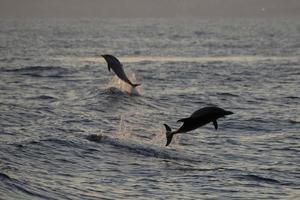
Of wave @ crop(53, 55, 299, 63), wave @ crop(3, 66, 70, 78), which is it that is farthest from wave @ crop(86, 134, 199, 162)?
wave @ crop(53, 55, 299, 63)

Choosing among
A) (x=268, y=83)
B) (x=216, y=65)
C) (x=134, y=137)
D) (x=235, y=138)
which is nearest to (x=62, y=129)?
(x=134, y=137)

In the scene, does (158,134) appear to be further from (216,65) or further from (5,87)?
(216,65)

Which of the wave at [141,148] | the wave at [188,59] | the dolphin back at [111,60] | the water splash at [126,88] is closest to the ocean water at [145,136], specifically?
the wave at [141,148]

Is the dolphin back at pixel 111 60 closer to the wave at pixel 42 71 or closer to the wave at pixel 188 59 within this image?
the wave at pixel 42 71

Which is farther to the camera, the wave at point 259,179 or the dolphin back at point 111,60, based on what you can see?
the dolphin back at point 111,60

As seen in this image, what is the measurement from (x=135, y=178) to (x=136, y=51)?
57111 millimetres

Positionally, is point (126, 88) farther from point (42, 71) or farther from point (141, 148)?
point (141, 148)

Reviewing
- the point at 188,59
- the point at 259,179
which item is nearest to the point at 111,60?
the point at 259,179

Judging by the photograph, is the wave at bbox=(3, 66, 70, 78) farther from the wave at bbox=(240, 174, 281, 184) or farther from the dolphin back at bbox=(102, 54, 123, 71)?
the wave at bbox=(240, 174, 281, 184)

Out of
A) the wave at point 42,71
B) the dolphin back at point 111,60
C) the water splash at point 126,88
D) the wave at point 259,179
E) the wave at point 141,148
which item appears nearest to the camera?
the wave at point 259,179

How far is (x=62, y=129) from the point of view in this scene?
27.8 m

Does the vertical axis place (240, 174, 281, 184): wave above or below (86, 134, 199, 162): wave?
below

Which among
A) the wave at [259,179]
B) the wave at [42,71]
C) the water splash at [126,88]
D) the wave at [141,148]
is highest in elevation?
the wave at [42,71]

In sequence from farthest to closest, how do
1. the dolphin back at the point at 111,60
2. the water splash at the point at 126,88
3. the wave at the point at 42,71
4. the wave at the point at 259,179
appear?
the wave at the point at 42,71 < the water splash at the point at 126,88 < the dolphin back at the point at 111,60 < the wave at the point at 259,179
